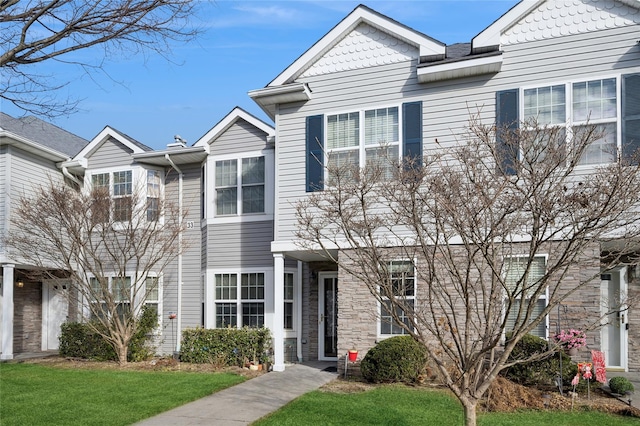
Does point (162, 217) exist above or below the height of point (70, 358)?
above

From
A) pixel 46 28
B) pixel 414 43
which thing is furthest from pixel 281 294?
pixel 46 28

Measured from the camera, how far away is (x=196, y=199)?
15734 millimetres

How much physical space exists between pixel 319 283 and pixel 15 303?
997 centimetres

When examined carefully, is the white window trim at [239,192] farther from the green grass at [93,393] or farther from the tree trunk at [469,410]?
the tree trunk at [469,410]

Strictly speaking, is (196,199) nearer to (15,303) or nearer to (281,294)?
(281,294)

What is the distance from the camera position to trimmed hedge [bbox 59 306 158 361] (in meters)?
14.0

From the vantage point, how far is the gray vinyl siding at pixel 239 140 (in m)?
14.6

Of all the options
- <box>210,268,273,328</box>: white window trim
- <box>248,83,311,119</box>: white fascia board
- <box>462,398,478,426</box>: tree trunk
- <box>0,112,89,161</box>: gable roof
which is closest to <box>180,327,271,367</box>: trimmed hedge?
<box>210,268,273,328</box>: white window trim

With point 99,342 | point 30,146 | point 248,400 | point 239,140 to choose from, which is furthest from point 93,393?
point 30,146

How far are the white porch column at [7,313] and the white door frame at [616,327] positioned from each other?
1473 cm

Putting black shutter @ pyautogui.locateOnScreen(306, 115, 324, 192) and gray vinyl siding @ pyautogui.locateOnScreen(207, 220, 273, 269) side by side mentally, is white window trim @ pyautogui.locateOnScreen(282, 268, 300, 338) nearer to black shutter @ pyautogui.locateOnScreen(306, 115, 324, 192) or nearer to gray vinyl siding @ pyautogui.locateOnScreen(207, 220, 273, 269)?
gray vinyl siding @ pyautogui.locateOnScreen(207, 220, 273, 269)

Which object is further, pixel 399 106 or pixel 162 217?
pixel 162 217

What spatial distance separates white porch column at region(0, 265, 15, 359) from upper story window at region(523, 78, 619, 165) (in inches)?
536

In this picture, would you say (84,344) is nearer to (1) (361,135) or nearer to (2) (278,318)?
(2) (278,318)
